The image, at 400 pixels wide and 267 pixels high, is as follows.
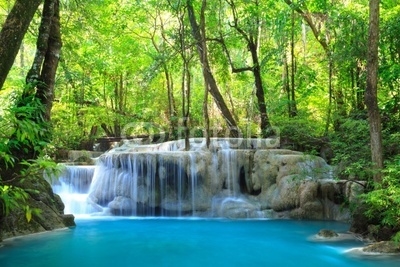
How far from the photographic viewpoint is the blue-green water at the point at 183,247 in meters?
5.80

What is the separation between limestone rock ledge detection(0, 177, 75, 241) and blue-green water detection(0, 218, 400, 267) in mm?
249

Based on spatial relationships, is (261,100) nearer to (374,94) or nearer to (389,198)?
(374,94)

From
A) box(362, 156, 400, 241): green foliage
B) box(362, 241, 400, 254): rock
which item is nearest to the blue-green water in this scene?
box(362, 241, 400, 254): rock

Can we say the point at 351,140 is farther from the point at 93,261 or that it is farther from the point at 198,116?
the point at 198,116

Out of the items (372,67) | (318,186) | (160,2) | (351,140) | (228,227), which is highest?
(160,2)

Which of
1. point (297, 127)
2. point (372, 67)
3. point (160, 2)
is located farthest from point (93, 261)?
point (160, 2)

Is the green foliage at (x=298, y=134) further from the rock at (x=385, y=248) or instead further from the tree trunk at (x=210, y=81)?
the rock at (x=385, y=248)

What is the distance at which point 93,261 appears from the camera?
19.4ft

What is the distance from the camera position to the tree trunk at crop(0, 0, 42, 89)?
10.5ft

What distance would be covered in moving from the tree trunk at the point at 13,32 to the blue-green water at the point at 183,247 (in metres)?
3.45

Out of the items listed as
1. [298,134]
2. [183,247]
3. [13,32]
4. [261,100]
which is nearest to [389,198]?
[183,247]

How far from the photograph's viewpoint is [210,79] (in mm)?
14789

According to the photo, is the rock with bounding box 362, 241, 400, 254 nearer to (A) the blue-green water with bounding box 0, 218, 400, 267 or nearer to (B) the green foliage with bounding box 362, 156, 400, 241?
(B) the green foliage with bounding box 362, 156, 400, 241

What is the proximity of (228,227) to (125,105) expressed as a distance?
13.2 metres
